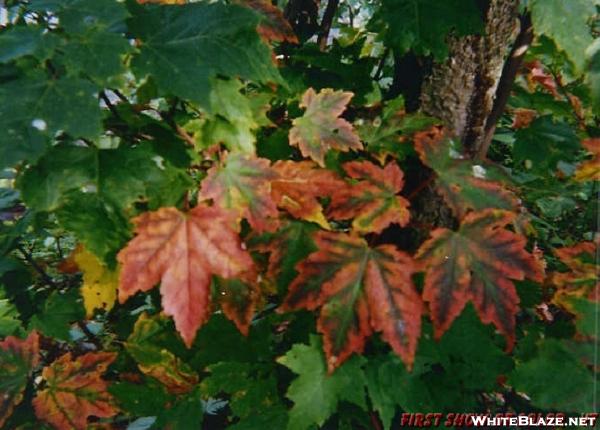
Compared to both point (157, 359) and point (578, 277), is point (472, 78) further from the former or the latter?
point (157, 359)

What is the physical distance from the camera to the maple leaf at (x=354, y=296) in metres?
0.91

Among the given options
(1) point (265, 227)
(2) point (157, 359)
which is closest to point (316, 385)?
(1) point (265, 227)

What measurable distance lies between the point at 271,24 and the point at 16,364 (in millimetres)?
1079

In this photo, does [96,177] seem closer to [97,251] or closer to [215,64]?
[97,251]

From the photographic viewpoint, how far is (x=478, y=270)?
950 mm

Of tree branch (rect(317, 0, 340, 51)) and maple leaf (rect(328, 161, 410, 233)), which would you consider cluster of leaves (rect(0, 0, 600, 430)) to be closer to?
maple leaf (rect(328, 161, 410, 233))

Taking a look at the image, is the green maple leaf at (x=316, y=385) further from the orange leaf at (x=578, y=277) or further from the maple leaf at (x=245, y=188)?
the orange leaf at (x=578, y=277)

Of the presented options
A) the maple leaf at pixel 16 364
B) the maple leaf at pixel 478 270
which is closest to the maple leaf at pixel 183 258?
the maple leaf at pixel 478 270

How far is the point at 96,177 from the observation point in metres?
0.94

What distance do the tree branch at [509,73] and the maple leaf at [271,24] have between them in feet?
1.75

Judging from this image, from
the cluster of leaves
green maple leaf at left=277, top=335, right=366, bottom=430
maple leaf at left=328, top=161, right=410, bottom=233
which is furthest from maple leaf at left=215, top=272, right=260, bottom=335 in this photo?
maple leaf at left=328, top=161, right=410, bottom=233

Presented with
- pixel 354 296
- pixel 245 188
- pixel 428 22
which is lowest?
pixel 354 296

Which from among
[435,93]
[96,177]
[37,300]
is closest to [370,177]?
[435,93]

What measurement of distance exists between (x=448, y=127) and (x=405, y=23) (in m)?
0.27
